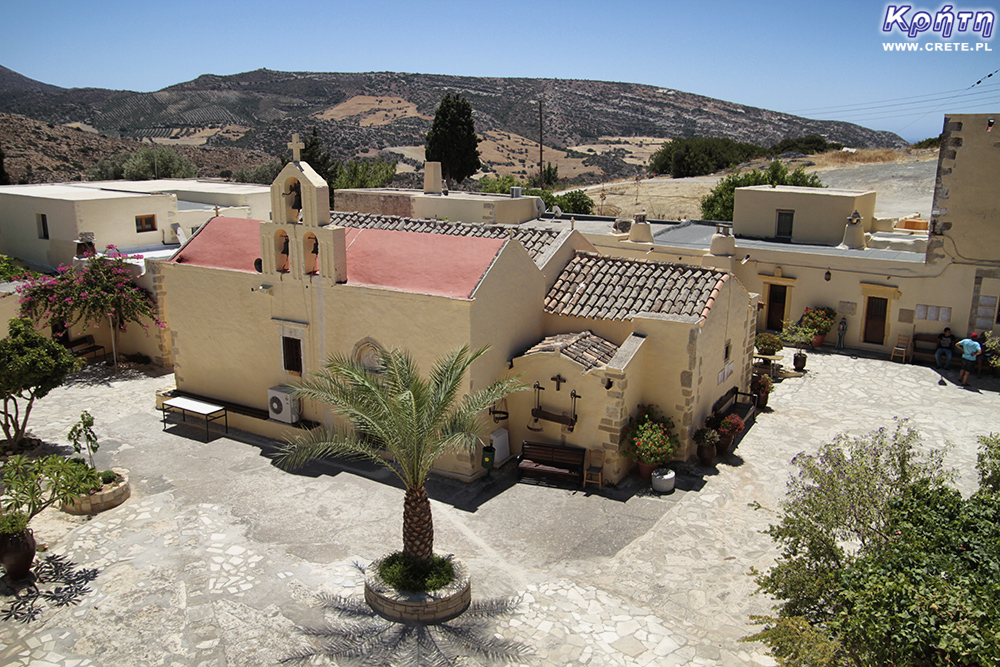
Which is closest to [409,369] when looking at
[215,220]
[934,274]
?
[215,220]

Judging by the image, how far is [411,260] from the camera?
16.7 metres

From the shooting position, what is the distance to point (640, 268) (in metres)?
18.5

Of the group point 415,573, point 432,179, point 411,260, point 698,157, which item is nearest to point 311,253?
point 411,260

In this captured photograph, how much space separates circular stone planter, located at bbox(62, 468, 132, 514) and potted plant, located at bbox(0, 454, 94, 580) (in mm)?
1916

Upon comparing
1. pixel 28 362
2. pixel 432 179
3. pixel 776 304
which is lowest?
pixel 776 304

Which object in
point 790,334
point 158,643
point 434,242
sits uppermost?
point 434,242

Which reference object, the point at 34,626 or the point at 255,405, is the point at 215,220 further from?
the point at 34,626

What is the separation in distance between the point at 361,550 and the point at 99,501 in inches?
220

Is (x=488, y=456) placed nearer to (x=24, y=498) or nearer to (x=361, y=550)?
(x=361, y=550)

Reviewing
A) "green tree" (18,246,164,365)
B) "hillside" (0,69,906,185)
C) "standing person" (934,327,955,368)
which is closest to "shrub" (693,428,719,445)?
"standing person" (934,327,955,368)

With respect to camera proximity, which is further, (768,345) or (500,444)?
(768,345)

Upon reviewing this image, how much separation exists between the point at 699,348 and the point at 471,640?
8.20m

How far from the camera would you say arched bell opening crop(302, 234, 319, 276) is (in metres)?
17.1

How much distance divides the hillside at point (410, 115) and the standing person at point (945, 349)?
60.5 metres
